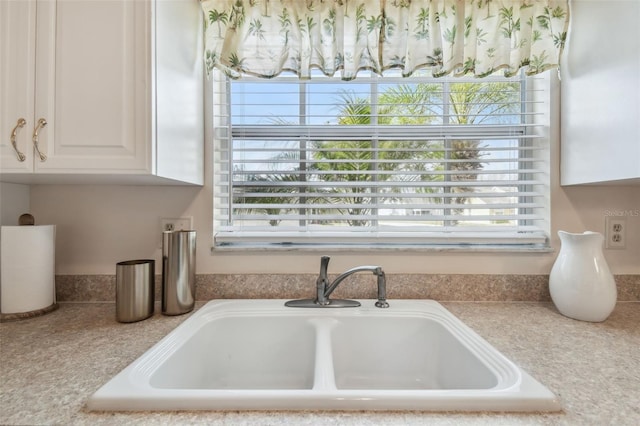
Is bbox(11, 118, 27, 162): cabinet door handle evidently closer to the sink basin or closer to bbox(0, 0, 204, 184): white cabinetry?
bbox(0, 0, 204, 184): white cabinetry

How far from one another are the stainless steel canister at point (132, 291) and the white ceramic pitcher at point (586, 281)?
4.67ft

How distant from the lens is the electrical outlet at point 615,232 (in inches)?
45.9

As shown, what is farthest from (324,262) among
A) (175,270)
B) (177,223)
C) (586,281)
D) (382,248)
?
(586,281)

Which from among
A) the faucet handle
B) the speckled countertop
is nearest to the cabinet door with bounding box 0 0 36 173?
the speckled countertop

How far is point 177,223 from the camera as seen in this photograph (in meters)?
1.17

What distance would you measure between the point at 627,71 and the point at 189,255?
1547mm

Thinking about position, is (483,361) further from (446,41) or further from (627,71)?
A: (446,41)

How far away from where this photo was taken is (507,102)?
1258 mm

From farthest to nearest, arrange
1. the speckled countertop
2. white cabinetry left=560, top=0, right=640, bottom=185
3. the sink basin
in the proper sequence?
1. white cabinetry left=560, top=0, right=640, bottom=185
2. the sink basin
3. the speckled countertop

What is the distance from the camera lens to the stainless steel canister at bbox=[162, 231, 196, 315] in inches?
37.9

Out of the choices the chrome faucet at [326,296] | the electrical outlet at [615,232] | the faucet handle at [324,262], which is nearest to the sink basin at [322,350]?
the chrome faucet at [326,296]

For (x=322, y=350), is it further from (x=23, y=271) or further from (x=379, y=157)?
(x=23, y=271)

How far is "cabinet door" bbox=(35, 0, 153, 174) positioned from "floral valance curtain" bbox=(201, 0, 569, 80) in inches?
13.4

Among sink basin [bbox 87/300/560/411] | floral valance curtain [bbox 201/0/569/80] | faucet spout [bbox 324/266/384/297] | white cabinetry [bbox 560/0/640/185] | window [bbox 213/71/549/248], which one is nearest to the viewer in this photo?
sink basin [bbox 87/300/560/411]
